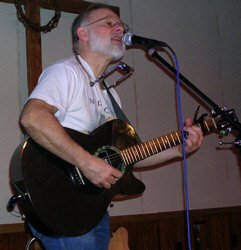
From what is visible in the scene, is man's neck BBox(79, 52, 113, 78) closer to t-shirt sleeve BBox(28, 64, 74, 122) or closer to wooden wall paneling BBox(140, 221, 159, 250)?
t-shirt sleeve BBox(28, 64, 74, 122)

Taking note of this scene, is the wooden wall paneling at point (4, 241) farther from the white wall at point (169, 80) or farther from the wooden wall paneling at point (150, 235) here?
the wooden wall paneling at point (150, 235)

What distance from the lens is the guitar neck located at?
230 cm

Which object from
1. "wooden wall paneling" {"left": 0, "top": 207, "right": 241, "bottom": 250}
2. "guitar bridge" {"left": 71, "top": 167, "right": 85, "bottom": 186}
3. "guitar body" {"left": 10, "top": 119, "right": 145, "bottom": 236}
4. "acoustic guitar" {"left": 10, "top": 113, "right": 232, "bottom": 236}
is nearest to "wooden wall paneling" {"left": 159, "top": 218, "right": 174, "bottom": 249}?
"wooden wall paneling" {"left": 0, "top": 207, "right": 241, "bottom": 250}

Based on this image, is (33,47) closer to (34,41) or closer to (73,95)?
(34,41)

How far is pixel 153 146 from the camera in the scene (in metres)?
2.41

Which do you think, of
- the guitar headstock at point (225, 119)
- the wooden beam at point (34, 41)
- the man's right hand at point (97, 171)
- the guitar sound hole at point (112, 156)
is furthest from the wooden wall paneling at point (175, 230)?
the guitar headstock at point (225, 119)

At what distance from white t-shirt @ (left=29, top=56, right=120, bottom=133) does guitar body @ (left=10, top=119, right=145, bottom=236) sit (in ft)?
0.32

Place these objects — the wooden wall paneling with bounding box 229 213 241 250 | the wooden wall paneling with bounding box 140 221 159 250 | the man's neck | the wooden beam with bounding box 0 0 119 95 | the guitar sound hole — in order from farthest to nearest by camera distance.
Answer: the wooden wall paneling with bounding box 229 213 241 250 < the wooden wall paneling with bounding box 140 221 159 250 < the wooden beam with bounding box 0 0 119 95 < the man's neck < the guitar sound hole

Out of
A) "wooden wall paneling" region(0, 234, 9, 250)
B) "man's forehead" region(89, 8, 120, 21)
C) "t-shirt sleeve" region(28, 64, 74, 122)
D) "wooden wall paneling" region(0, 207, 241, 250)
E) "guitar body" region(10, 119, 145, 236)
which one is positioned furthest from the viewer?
"wooden wall paneling" region(0, 207, 241, 250)

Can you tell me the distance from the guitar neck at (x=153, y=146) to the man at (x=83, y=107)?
66mm

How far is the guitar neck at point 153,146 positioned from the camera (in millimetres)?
2301

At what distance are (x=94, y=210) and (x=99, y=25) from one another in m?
1.29

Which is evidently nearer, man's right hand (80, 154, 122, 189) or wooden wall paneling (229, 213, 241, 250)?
man's right hand (80, 154, 122, 189)

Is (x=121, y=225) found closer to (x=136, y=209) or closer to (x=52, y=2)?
(x=136, y=209)
